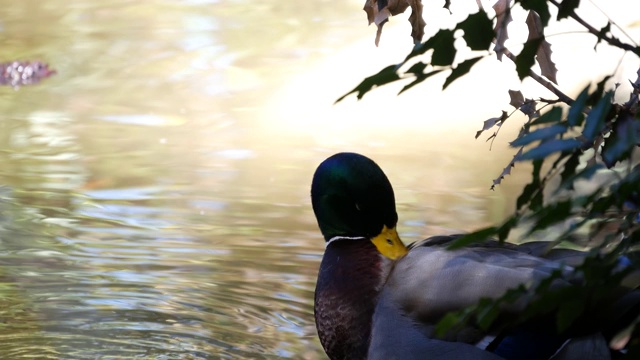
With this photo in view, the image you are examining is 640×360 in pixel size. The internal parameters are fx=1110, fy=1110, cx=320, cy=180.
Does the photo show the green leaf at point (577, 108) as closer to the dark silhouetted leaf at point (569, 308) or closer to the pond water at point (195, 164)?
the dark silhouetted leaf at point (569, 308)

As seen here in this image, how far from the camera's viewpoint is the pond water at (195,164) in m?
3.79

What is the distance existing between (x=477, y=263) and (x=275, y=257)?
2.06 metres

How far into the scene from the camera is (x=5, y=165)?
6270mm

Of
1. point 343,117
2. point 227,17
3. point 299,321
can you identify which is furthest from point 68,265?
point 227,17

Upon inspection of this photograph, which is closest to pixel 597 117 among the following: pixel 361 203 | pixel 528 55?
pixel 528 55

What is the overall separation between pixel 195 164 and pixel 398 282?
3.69m

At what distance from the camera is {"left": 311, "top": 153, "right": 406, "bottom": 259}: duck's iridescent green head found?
3.20m

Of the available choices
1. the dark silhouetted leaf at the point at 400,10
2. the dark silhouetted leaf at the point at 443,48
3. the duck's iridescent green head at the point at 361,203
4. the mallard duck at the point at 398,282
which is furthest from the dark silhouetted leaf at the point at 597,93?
the duck's iridescent green head at the point at 361,203

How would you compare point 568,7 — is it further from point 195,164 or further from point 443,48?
A: point 195,164

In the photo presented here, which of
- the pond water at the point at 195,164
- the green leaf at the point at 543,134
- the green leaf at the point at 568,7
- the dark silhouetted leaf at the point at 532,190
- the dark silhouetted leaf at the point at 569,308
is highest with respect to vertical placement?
the green leaf at the point at 568,7

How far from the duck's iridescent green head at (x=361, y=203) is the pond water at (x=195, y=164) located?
46 cm

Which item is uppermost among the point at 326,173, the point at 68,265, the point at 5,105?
the point at 326,173

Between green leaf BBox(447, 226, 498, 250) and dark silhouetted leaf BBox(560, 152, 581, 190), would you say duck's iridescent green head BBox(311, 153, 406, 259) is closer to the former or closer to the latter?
dark silhouetted leaf BBox(560, 152, 581, 190)

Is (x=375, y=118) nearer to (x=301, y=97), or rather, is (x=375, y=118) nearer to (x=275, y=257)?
(x=301, y=97)
